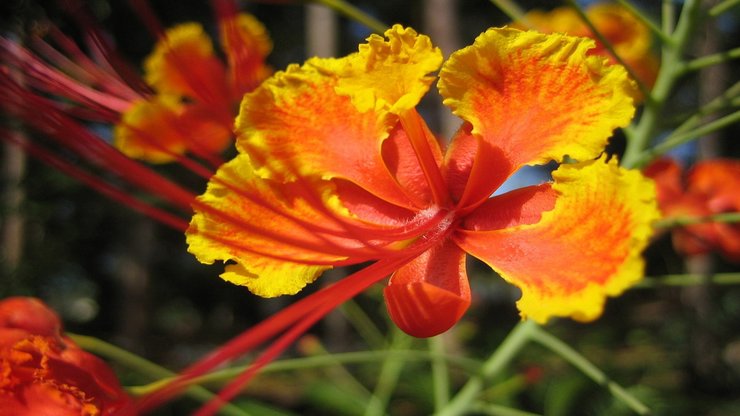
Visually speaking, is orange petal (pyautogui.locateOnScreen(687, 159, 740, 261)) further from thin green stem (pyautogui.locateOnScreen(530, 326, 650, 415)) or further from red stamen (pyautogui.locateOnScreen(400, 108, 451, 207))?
red stamen (pyautogui.locateOnScreen(400, 108, 451, 207))

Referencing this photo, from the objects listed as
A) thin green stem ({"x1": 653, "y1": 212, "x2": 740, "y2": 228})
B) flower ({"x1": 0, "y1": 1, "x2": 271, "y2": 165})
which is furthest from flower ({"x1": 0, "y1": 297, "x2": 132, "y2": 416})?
thin green stem ({"x1": 653, "y1": 212, "x2": 740, "y2": 228})

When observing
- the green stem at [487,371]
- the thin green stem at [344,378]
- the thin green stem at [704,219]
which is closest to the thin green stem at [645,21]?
the thin green stem at [704,219]

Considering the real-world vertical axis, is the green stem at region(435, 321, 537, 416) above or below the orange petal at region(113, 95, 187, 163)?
below

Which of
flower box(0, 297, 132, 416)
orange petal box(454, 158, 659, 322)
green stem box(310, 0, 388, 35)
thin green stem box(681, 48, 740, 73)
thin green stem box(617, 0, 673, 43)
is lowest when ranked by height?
flower box(0, 297, 132, 416)

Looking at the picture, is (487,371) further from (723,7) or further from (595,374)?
(723,7)

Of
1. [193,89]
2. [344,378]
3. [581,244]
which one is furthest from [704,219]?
[344,378]

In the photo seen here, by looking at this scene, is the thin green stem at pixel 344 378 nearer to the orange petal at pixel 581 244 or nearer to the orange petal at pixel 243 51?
the orange petal at pixel 243 51

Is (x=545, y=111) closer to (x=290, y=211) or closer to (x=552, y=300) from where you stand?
(x=552, y=300)
